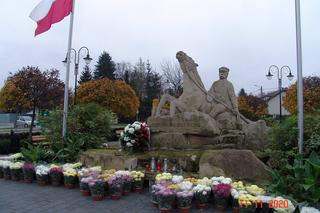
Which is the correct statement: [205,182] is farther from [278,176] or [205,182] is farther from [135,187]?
[135,187]

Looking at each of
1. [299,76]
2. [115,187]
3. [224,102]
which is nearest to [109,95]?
[224,102]

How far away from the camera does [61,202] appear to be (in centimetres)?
740

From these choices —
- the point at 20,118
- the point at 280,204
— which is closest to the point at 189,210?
the point at 280,204

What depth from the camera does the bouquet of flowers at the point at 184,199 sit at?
6.47m

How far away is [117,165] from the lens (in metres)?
9.57

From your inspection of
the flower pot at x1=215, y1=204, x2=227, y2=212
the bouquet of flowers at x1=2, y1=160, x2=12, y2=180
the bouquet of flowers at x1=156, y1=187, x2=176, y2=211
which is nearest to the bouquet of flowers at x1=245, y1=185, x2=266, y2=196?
the flower pot at x1=215, y1=204, x2=227, y2=212

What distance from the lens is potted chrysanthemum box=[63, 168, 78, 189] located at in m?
8.78

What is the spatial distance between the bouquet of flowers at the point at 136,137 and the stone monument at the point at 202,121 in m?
0.43

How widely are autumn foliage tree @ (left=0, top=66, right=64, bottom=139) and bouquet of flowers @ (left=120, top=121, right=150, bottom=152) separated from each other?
13.2m

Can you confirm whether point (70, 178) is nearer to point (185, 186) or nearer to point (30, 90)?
point (185, 186)

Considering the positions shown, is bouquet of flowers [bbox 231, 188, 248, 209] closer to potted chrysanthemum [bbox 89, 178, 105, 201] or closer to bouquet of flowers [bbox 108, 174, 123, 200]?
bouquet of flowers [bbox 108, 174, 123, 200]

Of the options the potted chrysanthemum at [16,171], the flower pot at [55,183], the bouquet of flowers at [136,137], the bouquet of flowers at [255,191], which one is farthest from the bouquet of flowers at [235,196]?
the potted chrysanthemum at [16,171]

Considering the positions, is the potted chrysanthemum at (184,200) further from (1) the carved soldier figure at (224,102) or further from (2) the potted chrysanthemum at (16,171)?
Answer: (2) the potted chrysanthemum at (16,171)

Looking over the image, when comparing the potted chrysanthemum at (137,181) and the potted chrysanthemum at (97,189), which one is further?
the potted chrysanthemum at (137,181)
